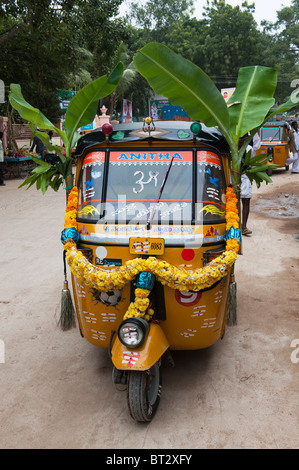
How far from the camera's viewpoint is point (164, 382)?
13.1 ft

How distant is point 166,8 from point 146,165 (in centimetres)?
5196

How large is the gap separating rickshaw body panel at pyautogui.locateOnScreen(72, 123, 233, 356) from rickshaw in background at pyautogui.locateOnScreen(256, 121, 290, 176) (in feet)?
46.7

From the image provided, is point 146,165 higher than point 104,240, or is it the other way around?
point 146,165

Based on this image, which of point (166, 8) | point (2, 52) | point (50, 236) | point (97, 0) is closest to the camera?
point (50, 236)

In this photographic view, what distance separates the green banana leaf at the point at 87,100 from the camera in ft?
13.7

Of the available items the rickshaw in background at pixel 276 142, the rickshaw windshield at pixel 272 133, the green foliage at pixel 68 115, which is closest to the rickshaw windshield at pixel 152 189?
the green foliage at pixel 68 115

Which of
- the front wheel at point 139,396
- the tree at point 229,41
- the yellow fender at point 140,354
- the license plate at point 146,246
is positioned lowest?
the front wheel at point 139,396

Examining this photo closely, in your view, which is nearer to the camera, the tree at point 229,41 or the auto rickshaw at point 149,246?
the auto rickshaw at point 149,246

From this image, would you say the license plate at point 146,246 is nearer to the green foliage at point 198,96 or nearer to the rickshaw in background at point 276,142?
the green foliage at point 198,96

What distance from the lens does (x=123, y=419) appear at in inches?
136

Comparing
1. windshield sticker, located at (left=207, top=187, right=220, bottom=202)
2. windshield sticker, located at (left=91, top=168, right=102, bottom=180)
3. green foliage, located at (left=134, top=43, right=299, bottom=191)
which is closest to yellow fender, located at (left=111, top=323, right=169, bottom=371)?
windshield sticker, located at (left=207, top=187, right=220, bottom=202)

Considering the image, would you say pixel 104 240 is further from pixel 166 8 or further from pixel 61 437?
pixel 166 8

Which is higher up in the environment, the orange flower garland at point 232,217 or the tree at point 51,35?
the tree at point 51,35

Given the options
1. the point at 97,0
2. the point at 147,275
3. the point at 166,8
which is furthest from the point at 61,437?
the point at 166,8
